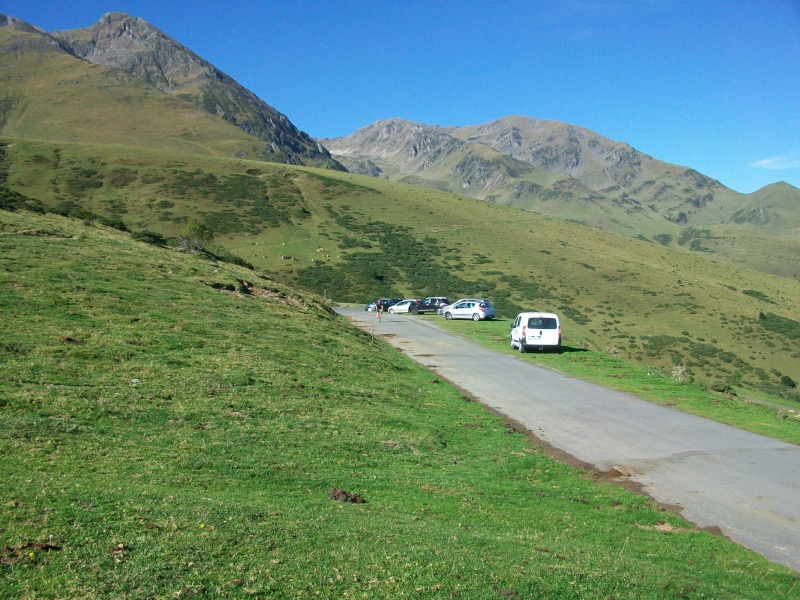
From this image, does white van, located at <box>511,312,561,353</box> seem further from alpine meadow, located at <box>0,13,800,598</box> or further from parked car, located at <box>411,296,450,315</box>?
parked car, located at <box>411,296,450,315</box>

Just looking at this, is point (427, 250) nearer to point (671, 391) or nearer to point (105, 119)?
point (671, 391)

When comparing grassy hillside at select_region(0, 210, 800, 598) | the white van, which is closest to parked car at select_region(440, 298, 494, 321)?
the white van

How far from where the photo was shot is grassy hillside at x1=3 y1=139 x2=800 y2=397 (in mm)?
51188

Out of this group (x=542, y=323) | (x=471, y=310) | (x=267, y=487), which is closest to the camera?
(x=267, y=487)

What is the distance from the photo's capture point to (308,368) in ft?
53.7

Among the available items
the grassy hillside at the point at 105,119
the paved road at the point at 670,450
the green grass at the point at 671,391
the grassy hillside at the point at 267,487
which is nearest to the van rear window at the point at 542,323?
the green grass at the point at 671,391

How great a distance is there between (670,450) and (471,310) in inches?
1245

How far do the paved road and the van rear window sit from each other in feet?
16.2

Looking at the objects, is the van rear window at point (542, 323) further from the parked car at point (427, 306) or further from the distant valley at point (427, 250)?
the parked car at point (427, 306)

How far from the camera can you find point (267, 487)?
7.97 m

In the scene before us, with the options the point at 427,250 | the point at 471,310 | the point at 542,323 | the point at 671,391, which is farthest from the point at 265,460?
the point at 427,250

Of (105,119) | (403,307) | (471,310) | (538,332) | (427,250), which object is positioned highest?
(105,119)

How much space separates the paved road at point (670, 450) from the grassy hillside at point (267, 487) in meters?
0.76

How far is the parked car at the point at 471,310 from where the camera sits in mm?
43281
